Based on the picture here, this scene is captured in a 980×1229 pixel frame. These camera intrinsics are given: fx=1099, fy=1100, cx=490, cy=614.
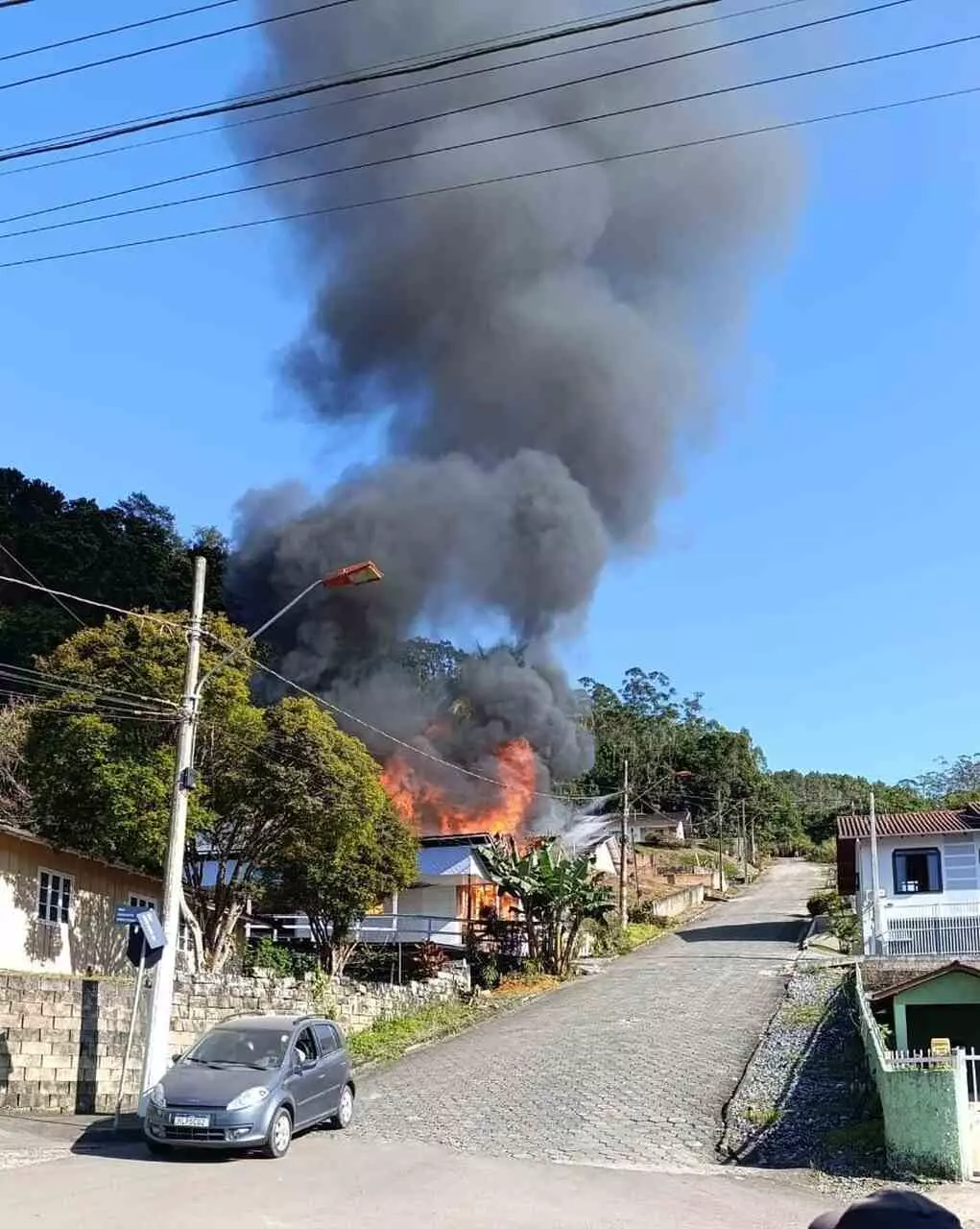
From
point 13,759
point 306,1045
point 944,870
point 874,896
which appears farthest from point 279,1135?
point 944,870

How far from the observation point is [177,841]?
14688 mm

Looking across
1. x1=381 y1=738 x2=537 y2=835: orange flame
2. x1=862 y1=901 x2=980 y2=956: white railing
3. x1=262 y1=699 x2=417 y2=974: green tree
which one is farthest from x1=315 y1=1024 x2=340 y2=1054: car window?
x1=381 y1=738 x2=537 y2=835: orange flame

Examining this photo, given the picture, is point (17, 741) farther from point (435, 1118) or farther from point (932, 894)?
point (932, 894)

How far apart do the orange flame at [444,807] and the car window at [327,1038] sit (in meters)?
32.3

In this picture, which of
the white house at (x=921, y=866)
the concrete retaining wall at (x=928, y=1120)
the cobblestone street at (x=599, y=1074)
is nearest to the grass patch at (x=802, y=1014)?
the cobblestone street at (x=599, y=1074)

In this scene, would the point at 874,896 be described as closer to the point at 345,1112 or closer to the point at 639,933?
the point at 639,933

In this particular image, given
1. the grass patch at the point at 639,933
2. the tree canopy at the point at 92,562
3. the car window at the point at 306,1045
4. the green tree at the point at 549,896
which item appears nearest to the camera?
the car window at the point at 306,1045

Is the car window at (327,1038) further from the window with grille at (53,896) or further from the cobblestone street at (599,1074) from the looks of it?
the window with grille at (53,896)

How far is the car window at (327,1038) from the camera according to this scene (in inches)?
521

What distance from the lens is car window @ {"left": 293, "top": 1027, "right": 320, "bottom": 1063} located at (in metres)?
12.7

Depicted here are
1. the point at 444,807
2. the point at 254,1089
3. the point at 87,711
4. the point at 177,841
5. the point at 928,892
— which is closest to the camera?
the point at 254,1089

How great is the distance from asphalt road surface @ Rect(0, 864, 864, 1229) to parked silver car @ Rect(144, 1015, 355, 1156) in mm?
266

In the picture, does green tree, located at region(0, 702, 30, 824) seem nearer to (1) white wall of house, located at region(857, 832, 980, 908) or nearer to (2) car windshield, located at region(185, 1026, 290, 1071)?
(2) car windshield, located at region(185, 1026, 290, 1071)

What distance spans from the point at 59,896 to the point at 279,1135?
426 inches
